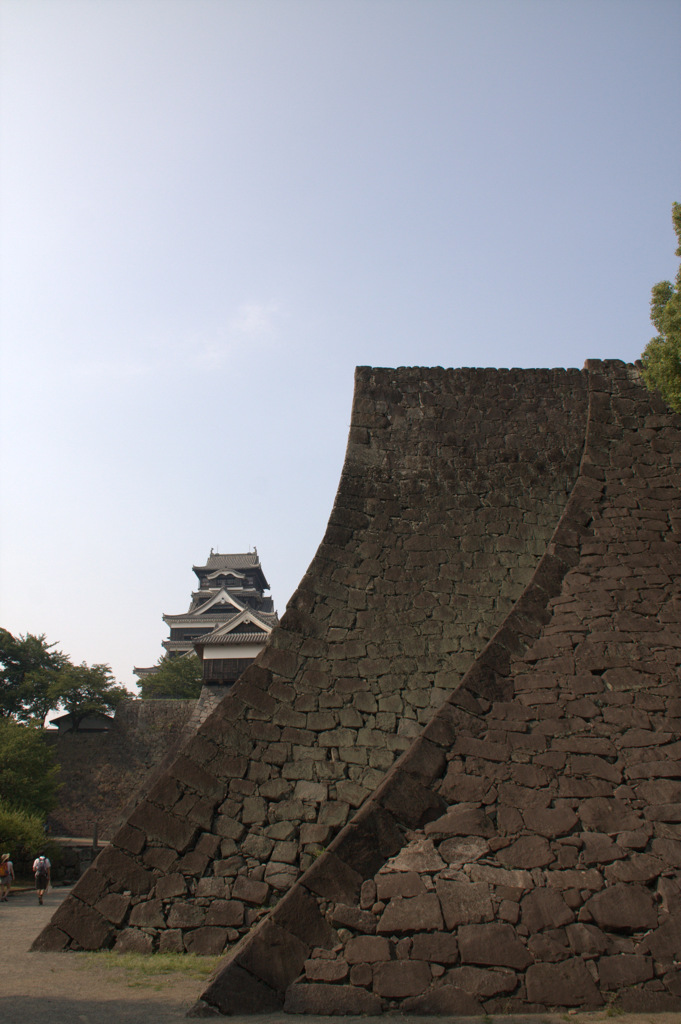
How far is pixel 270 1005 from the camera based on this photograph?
4.44 m

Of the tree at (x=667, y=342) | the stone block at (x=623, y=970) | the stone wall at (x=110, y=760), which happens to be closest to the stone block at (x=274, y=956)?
the stone block at (x=623, y=970)

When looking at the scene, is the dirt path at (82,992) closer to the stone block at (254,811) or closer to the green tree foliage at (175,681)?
the stone block at (254,811)

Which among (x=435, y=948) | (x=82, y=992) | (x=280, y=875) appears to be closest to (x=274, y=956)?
(x=435, y=948)

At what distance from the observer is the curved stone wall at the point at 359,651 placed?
20.5ft

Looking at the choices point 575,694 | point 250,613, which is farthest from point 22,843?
point 575,694

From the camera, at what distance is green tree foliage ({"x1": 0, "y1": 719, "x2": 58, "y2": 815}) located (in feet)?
57.2

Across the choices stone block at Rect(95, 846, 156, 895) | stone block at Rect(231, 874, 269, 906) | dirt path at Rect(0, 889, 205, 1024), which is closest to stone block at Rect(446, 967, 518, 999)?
Answer: dirt path at Rect(0, 889, 205, 1024)

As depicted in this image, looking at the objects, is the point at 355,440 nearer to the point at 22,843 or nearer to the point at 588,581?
the point at 588,581

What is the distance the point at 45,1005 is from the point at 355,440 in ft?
22.0

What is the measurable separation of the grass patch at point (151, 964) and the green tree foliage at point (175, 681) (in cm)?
2740

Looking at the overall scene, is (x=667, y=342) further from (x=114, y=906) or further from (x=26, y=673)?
(x=26, y=673)

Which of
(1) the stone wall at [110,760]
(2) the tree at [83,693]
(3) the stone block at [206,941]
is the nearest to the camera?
(3) the stone block at [206,941]

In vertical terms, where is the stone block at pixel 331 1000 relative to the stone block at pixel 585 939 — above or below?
below

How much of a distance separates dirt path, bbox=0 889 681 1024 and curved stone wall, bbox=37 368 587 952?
1.52ft
